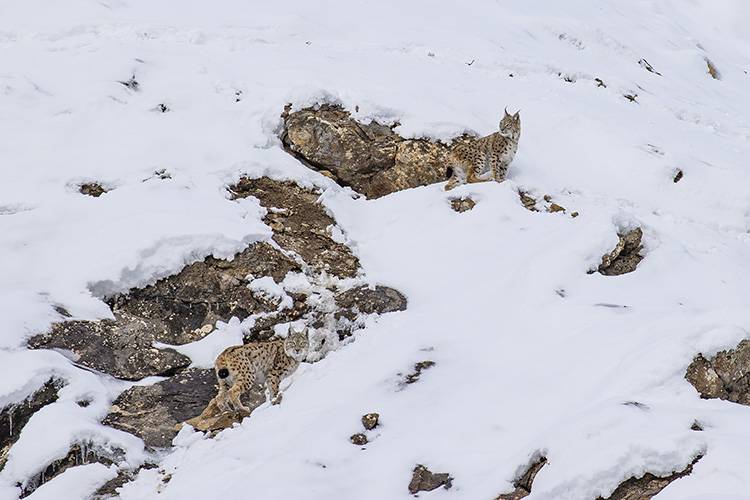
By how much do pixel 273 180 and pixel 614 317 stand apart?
612 cm

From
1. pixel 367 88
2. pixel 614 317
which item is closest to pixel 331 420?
pixel 614 317

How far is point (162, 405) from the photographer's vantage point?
951 centimetres

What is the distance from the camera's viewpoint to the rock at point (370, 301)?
11.0m

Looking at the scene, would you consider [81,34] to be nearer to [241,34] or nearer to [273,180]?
[241,34]

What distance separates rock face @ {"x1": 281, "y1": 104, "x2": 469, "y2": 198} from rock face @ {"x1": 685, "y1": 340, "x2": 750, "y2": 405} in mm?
6614

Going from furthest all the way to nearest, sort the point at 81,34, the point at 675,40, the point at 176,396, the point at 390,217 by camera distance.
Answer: the point at 675,40
the point at 81,34
the point at 390,217
the point at 176,396

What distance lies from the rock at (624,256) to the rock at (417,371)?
128 inches

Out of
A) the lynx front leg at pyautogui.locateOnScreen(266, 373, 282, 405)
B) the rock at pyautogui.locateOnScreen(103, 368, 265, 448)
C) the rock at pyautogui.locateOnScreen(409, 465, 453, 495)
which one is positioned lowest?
the rock at pyautogui.locateOnScreen(103, 368, 265, 448)

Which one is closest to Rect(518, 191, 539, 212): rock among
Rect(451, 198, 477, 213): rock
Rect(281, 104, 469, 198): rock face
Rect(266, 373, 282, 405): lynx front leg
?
Rect(451, 198, 477, 213): rock

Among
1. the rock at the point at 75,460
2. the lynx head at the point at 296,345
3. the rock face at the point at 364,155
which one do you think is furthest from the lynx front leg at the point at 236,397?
the rock face at the point at 364,155

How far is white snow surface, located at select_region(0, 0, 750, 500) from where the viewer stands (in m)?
7.67

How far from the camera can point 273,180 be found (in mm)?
13281

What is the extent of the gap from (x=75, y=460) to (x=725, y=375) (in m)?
6.83

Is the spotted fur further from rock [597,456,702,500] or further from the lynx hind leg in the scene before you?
the lynx hind leg
